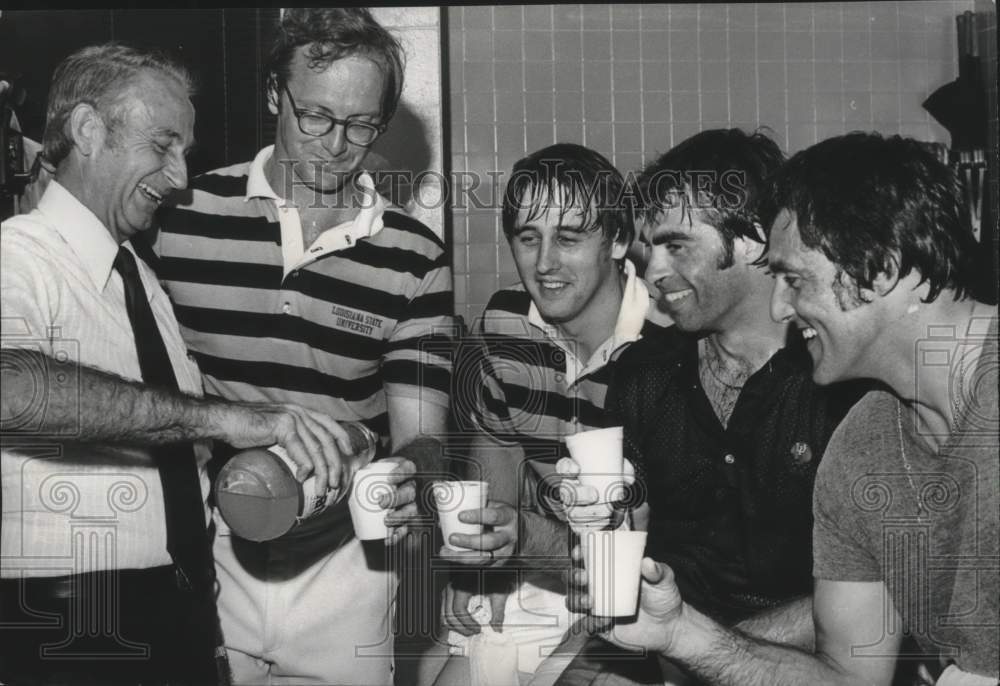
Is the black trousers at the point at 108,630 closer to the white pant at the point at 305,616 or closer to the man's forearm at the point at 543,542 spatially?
the white pant at the point at 305,616

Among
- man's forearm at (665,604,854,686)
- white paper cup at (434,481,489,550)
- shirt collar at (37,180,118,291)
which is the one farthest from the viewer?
shirt collar at (37,180,118,291)

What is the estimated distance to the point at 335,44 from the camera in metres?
2.77

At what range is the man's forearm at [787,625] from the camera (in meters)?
2.68

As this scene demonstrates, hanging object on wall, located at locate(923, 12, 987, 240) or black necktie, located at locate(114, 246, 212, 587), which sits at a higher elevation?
hanging object on wall, located at locate(923, 12, 987, 240)

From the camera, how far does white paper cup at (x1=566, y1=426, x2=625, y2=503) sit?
2.48 meters

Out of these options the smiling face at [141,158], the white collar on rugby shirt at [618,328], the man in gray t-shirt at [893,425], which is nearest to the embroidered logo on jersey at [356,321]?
the white collar on rugby shirt at [618,328]

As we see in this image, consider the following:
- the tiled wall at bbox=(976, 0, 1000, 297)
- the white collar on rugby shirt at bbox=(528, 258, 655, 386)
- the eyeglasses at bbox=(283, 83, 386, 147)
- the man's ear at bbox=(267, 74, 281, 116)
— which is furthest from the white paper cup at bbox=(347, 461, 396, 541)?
the tiled wall at bbox=(976, 0, 1000, 297)

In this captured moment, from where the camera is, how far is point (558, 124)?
9.30 ft

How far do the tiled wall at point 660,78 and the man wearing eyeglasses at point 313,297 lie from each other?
173 millimetres

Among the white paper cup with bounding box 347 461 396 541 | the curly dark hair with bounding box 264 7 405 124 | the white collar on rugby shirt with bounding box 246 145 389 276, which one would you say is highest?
the curly dark hair with bounding box 264 7 405 124

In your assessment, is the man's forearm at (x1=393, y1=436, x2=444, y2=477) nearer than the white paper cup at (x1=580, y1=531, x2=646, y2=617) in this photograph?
No

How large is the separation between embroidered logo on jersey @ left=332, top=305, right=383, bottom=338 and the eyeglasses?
→ 389 mm

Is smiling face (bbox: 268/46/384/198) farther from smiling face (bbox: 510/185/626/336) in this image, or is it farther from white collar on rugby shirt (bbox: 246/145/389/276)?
smiling face (bbox: 510/185/626/336)

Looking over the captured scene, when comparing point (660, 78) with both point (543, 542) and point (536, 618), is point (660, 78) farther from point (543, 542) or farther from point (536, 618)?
point (536, 618)
